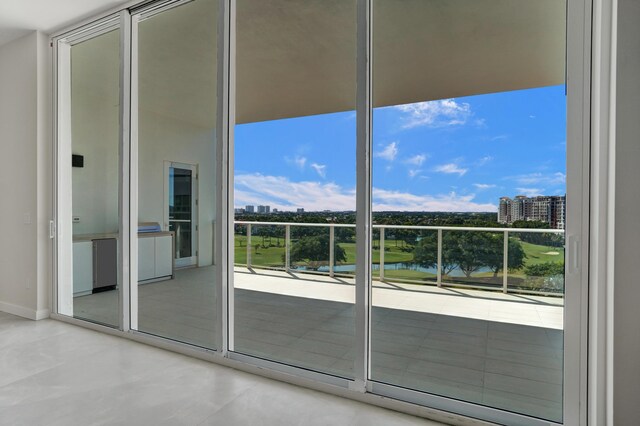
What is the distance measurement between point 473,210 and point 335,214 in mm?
1113

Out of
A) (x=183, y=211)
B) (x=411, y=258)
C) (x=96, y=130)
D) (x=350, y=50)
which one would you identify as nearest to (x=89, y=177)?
(x=96, y=130)

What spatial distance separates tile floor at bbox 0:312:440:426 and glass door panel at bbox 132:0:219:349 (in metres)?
0.42

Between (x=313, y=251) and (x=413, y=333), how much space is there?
185cm

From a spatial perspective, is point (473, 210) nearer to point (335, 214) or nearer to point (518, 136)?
point (518, 136)

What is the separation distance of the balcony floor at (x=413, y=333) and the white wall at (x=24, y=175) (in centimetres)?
60

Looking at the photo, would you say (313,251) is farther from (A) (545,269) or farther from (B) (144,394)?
(A) (545,269)

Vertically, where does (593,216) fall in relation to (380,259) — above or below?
above

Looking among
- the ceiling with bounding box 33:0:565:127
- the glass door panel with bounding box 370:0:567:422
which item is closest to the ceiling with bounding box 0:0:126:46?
the ceiling with bounding box 33:0:565:127

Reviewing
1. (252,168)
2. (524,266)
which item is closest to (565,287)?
(524,266)

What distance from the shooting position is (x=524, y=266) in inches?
91.4

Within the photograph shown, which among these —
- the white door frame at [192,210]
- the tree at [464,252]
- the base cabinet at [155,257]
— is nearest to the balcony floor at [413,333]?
the tree at [464,252]

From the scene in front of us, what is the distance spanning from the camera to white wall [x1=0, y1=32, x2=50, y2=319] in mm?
3764

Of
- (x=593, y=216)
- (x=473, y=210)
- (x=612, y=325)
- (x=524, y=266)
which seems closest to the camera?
(x=612, y=325)

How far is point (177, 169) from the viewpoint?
6.78 meters
